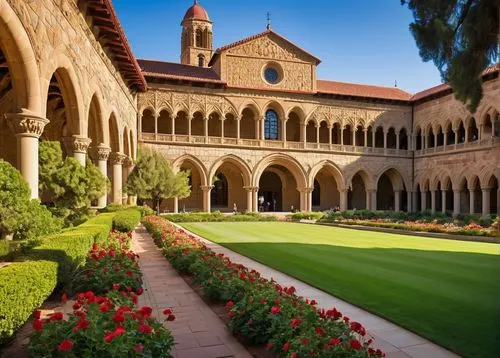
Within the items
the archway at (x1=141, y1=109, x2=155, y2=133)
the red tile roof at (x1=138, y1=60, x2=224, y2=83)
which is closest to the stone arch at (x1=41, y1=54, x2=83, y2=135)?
the red tile roof at (x1=138, y1=60, x2=224, y2=83)

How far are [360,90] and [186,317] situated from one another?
37.5m

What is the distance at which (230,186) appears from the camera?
40.1 m

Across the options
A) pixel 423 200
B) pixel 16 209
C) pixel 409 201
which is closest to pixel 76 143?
pixel 16 209

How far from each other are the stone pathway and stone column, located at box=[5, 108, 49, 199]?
379 cm

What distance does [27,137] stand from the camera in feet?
34.9

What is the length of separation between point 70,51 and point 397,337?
13090 mm

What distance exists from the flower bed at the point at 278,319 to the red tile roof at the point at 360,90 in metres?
32.6

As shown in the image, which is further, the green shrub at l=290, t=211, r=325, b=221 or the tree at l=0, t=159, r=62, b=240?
the green shrub at l=290, t=211, r=325, b=221

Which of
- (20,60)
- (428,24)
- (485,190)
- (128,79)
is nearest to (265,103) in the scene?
(128,79)

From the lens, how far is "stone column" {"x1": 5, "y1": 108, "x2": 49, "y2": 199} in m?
10.5

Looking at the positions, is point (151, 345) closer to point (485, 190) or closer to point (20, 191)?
point (20, 191)

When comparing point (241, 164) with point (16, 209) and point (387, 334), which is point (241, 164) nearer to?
point (16, 209)

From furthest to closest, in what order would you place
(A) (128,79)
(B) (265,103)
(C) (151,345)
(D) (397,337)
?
(B) (265,103) < (A) (128,79) < (D) (397,337) < (C) (151,345)

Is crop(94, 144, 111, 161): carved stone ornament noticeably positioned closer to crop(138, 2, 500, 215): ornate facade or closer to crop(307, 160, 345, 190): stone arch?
crop(138, 2, 500, 215): ornate facade
